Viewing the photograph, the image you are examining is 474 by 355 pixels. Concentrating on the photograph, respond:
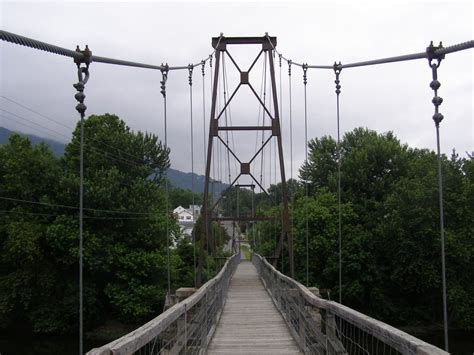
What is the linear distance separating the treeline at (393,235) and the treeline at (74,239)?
6422 millimetres

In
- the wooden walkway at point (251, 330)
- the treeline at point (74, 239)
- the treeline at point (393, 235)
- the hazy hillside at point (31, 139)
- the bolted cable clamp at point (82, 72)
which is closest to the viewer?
the bolted cable clamp at point (82, 72)

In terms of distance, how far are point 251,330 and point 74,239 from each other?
638 inches

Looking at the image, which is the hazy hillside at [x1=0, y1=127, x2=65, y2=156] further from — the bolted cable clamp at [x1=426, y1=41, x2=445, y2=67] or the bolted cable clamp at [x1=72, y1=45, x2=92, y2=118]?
the bolted cable clamp at [x1=426, y1=41, x2=445, y2=67]

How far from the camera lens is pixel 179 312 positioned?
4.05 m

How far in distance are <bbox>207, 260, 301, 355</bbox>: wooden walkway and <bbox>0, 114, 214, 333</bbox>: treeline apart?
40.8 ft

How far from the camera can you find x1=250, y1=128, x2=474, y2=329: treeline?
22.2 meters

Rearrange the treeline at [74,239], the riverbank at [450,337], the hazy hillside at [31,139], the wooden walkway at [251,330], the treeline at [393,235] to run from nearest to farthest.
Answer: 1. the wooden walkway at [251,330]
2. the riverbank at [450,337]
3. the treeline at [74,239]
4. the treeline at [393,235]
5. the hazy hillside at [31,139]

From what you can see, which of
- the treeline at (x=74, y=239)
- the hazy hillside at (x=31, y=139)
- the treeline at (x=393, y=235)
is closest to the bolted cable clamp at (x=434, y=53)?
the treeline at (x=393, y=235)

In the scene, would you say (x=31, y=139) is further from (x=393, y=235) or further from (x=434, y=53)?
(x=434, y=53)

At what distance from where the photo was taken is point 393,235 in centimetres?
2428

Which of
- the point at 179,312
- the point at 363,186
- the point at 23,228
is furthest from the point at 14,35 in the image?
the point at 363,186

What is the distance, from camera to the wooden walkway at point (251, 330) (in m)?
5.76

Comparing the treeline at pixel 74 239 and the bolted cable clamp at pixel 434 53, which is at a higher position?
the bolted cable clamp at pixel 434 53

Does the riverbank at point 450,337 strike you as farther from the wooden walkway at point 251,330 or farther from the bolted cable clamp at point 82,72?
the bolted cable clamp at point 82,72
